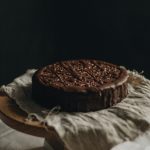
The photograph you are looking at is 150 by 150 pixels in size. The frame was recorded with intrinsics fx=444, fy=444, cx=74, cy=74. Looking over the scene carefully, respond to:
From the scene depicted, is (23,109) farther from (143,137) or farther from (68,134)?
(143,137)

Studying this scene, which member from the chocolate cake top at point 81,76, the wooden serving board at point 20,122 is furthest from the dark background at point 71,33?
the wooden serving board at point 20,122

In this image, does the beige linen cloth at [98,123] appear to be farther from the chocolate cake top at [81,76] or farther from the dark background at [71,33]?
the dark background at [71,33]

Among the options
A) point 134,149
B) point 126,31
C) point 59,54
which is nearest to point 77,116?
point 134,149

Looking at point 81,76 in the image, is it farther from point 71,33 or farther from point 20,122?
point 71,33

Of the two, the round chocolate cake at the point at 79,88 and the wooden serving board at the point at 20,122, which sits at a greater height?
the round chocolate cake at the point at 79,88

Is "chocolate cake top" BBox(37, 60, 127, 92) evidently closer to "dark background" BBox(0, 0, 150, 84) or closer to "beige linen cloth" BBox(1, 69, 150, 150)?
"beige linen cloth" BBox(1, 69, 150, 150)

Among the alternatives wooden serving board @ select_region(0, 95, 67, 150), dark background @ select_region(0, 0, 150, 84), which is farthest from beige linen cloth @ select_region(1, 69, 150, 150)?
dark background @ select_region(0, 0, 150, 84)
